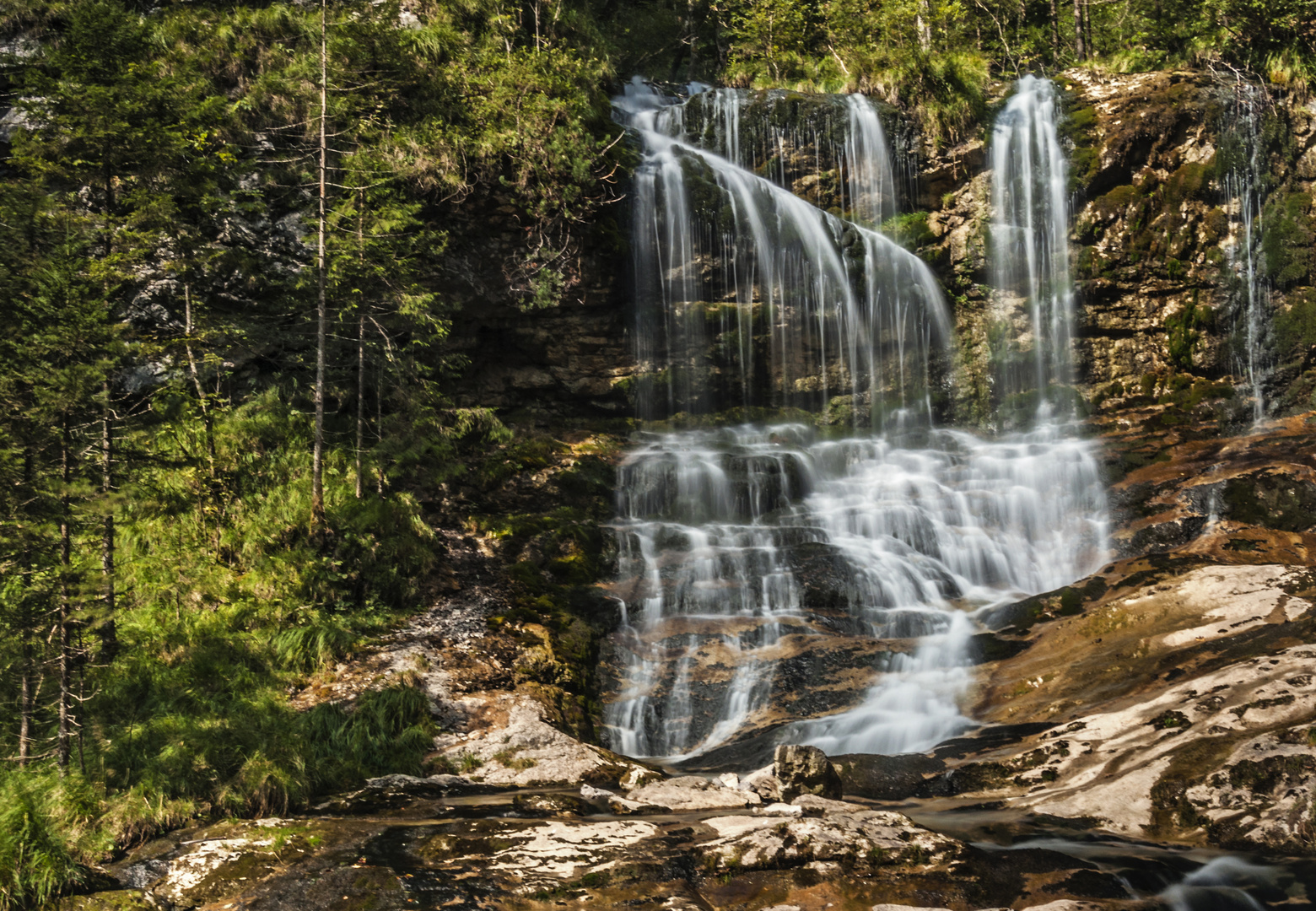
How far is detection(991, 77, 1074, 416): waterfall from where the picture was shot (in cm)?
1884

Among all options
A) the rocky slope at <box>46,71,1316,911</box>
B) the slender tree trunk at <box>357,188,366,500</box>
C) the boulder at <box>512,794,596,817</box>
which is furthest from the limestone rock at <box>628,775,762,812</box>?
the slender tree trunk at <box>357,188,366,500</box>

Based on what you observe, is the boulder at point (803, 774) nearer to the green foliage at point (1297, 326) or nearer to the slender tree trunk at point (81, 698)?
the slender tree trunk at point (81, 698)

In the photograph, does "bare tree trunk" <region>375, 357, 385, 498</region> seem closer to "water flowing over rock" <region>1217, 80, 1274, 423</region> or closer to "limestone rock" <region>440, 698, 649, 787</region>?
"limestone rock" <region>440, 698, 649, 787</region>

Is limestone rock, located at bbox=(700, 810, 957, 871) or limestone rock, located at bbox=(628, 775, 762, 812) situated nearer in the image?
limestone rock, located at bbox=(700, 810, 957, 871)

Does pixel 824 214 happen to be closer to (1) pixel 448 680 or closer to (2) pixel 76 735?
(1) pixel 448 680

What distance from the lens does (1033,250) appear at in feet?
62.6

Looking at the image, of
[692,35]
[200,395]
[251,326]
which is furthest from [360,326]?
[692,35]

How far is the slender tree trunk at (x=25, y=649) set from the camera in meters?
6.89

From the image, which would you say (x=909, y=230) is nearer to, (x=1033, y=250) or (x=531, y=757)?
(x=1033, y=250)

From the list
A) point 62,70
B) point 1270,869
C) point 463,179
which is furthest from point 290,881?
point 463,179

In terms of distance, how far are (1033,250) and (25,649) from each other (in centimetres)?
1933

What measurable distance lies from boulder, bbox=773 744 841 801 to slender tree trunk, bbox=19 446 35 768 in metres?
6.30

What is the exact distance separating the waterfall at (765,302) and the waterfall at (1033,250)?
63.9 inches

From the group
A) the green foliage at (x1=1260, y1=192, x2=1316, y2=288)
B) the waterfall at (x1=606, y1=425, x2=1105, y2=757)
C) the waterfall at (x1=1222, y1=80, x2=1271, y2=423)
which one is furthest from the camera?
the waterfall at (x1=1222, y1=80, x2=1271, y2=423)
